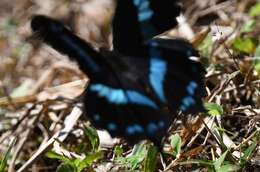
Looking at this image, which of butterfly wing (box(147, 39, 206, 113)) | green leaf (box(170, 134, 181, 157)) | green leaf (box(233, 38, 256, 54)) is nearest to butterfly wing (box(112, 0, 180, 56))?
butterfly wing (box(147, 39, 206, 113))

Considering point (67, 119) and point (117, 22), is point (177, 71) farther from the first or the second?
point (67, 119)

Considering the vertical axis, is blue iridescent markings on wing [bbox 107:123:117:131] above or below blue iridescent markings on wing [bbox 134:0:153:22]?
below

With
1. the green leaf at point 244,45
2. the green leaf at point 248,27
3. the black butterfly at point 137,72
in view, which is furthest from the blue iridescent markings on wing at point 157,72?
the green leaf at point 248,27

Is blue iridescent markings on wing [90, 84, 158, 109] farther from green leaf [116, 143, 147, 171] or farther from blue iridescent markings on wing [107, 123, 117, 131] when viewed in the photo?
green leaf [116, 143, 147, 171]

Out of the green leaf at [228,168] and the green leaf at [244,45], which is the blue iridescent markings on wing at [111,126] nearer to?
the green leaf at [228,168]

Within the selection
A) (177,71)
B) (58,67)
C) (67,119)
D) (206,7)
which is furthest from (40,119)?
(206,7)

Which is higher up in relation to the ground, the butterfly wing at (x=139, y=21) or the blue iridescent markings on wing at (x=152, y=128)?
the butterfly wing at (x=139, y=21)
